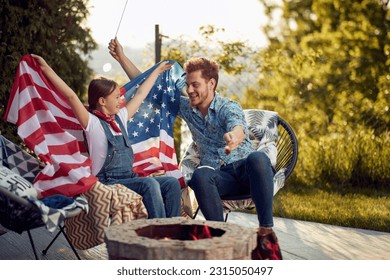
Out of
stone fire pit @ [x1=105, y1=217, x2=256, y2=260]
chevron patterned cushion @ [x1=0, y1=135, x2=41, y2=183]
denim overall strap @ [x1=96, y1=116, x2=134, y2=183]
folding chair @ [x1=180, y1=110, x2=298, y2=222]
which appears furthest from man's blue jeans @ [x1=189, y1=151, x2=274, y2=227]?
chevron patterned cushion @ [x1=0, y1=135, x2=41, y2=183]

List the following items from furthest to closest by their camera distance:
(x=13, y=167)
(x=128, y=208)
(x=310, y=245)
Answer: (x=310, y=245)
(x=13, y=167)
(x=128, y=208)

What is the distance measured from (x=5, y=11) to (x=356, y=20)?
5656 mm

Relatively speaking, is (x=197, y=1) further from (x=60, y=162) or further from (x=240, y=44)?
(x=60, y=162)

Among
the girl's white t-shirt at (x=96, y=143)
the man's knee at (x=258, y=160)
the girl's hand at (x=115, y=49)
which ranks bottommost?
the man's knee at (x=258, y=160)

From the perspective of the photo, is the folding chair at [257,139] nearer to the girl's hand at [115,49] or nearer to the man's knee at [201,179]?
the man's knee at [201,179]

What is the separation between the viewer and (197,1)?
17.4 feet

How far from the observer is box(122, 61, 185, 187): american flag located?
10.9ft

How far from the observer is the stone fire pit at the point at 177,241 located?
1.88 metres

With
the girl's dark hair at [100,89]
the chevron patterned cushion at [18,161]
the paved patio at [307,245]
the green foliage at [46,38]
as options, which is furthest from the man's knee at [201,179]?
the green foliage at [46,38]

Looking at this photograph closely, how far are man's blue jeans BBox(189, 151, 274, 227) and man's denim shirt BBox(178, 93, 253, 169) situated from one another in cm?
14

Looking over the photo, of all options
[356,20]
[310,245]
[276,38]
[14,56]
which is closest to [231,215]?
[310,245]

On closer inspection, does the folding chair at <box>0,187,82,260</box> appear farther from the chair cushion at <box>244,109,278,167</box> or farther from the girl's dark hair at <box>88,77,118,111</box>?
the chair cushion at <box>244,109,278,167</box>

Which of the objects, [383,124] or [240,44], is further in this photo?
[383,124]

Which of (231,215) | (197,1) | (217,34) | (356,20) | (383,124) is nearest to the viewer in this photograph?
(231,215)
